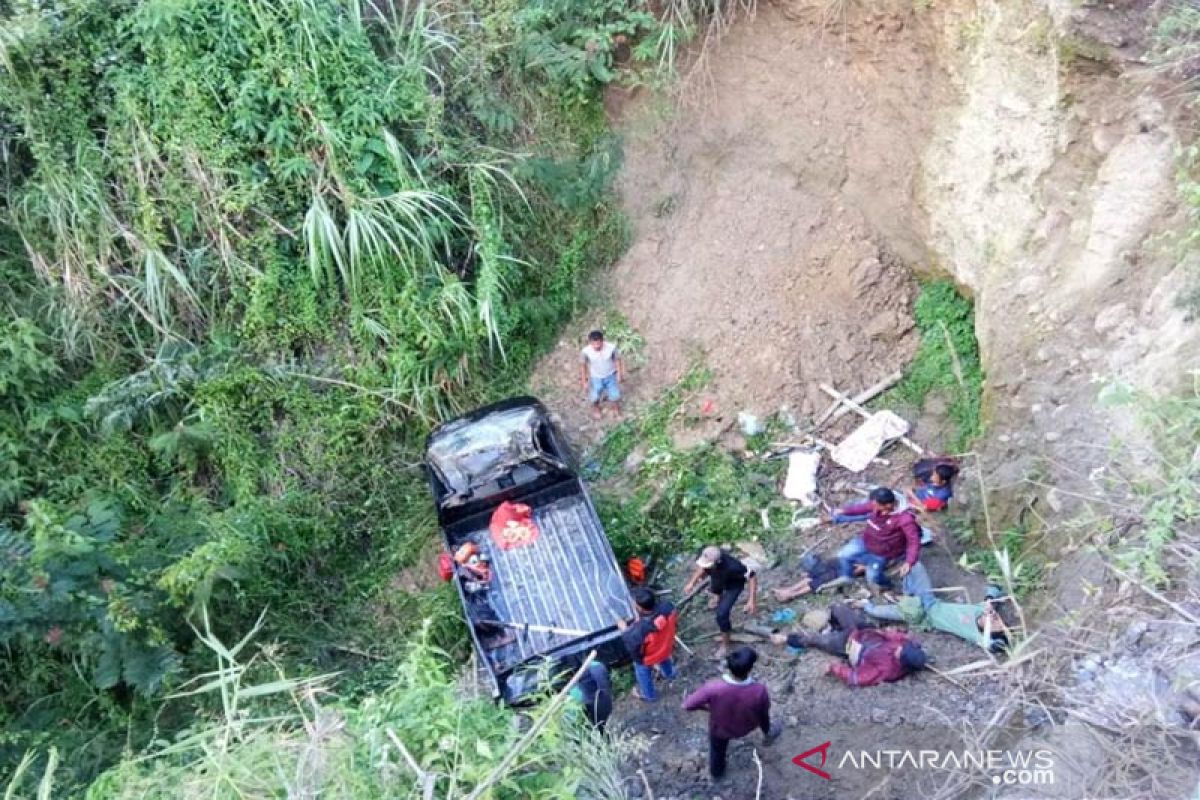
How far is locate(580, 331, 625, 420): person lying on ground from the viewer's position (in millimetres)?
8320

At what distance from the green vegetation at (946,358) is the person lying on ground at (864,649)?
2.00 metres

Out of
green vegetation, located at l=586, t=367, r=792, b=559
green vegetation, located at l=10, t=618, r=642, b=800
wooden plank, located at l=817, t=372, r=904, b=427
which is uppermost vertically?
green vegetation, located at l=10, t=618, r=642, b=800

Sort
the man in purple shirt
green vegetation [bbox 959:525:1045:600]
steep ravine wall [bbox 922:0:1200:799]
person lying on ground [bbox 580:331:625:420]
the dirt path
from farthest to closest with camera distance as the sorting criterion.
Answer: person lying on ground [bbox 580:331:625:420], the dirt path, green vegetation [bbox 959:525:1045:600], the man in purple shirt, steep ravine wall [bbox 922:0:1200:799]

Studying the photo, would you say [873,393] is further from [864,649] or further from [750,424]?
[864,649]

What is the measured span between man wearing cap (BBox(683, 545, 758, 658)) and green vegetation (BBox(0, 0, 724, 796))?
7.07 ft

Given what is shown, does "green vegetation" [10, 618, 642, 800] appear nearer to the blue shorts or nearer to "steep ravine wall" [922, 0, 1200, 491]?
"steep ravine wall" [922, 0, 1200, 491]

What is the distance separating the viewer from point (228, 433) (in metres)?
8.33

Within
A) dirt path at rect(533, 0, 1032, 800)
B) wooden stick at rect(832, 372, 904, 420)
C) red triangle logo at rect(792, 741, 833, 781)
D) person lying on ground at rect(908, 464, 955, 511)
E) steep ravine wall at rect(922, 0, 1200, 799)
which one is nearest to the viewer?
steep ravine wall at rect(922, 0, 1200, 799)

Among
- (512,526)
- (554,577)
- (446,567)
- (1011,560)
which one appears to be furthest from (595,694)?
(1011,560)

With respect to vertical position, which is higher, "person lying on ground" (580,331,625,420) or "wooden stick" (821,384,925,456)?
"person lying on ground" (580,331,625,420)

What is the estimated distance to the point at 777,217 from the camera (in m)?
8.79

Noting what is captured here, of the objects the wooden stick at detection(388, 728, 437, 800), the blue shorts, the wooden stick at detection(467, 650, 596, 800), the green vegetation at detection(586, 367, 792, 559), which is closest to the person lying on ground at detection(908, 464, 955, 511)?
the green vegetation at detection(586, 367, 792, 559)

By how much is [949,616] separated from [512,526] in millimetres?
3270

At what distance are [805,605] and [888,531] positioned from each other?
0.87m
